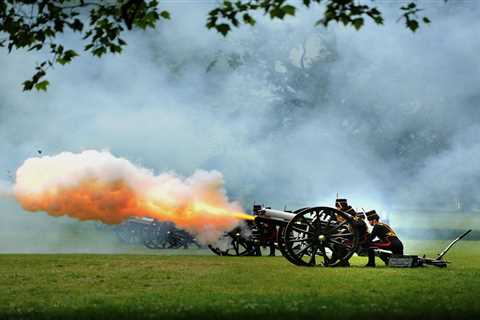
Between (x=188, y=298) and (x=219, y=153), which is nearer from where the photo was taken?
(x=188, y=298)

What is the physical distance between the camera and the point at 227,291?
13266mm

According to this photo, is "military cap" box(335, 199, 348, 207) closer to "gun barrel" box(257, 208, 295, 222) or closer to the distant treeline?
"gun barrel" box(257, 208, 295, 222)

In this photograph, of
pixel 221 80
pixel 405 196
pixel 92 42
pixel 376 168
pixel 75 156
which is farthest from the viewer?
pixel 221 80

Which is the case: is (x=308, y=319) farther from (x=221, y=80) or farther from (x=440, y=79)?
(x=221, y=80)

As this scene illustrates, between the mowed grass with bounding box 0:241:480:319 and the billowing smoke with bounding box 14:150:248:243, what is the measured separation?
3275 mm

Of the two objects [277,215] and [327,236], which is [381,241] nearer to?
[327,236]

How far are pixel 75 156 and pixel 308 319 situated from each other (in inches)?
588

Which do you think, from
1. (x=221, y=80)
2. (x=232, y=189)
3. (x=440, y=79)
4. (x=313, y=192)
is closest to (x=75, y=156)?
(x=232, y=189)

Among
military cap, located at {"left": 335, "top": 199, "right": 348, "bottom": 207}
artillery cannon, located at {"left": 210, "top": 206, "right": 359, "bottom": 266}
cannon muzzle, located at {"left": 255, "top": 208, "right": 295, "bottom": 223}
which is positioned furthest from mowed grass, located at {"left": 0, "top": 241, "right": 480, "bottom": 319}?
military cap, located at {"left": 335, "top": 199, "right": 348, "bottom": 207}

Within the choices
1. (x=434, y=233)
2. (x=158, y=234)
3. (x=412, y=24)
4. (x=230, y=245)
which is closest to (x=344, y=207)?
(x=230, y=245)

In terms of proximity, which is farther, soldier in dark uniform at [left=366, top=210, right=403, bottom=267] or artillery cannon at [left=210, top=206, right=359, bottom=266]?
soldier in dark uniform at [left=366, top=210, right=403, bottom=267]

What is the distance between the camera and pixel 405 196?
8169 cm

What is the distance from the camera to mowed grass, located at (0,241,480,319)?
415 inches

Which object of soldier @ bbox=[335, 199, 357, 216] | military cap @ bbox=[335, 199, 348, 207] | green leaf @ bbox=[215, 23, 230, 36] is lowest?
soldier @ bbox=[335, 199, 357, 216]
